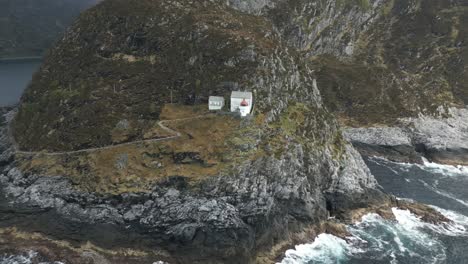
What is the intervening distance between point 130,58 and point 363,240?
220 feet

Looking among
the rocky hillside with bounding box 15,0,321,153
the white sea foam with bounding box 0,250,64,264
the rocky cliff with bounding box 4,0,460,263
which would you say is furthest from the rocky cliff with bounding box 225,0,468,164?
the white sea foam with bounding box 0,250,64,264

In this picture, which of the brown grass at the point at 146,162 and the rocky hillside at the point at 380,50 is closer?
the brown grass at the point at 146,162

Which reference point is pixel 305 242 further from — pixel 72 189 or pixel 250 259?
pixel 72 189

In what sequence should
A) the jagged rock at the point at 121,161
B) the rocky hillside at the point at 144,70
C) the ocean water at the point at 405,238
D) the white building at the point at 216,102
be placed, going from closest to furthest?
the ocean water at the point at 405,238 < the jagged rock at the point at 121,161 < the white building at the point at 216,102 < the rocky hillside at the point at 144,70

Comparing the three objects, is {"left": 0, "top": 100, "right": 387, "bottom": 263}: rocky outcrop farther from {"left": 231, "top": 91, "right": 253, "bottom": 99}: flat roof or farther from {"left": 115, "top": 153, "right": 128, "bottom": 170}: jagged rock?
{"left": 231, "top": 91, "right": 253, "bottom": 99}: flat roof

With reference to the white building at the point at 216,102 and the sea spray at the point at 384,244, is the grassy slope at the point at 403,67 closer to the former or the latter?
the sea spray at the point at 384,244

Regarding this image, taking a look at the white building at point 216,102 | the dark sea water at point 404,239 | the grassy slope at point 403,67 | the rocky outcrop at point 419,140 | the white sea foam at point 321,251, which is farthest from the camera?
the grassy slope at point 403,67

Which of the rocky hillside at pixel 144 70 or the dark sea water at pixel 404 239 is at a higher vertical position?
the rocky hillside at pixel 144 70

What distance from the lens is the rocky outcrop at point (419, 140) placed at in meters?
116

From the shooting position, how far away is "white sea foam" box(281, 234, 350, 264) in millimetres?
64044

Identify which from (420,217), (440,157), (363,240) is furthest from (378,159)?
(363,240)

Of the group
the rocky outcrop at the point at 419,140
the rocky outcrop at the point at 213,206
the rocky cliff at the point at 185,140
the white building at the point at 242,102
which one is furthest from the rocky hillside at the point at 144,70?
the rocky outcrop at the point at 419,140

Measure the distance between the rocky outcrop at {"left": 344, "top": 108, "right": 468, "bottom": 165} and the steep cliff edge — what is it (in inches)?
1336

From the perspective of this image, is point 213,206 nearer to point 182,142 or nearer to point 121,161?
point 182,142
